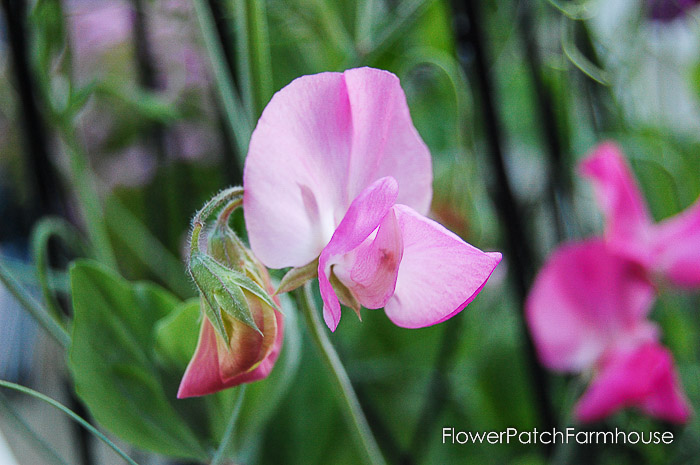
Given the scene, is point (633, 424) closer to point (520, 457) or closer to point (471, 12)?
point (520, 457)

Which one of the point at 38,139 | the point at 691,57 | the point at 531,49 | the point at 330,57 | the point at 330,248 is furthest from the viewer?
the point at 691,57

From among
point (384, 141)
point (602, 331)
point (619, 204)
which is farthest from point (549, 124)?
point (384, 141)

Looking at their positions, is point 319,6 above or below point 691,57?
above

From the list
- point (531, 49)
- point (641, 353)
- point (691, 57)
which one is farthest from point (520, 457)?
point (691, 57)

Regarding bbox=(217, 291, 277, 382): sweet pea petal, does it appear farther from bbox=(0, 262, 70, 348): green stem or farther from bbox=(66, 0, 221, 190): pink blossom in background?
bbox=(66, 0, 221, 190): pink blossom in background

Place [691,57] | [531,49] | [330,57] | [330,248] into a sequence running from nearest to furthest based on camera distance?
1. [330,248]
2. [531,49]
3. [330,57]
4. [691,57]

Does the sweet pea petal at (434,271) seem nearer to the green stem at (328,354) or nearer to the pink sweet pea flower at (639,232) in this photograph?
the green stem at (328,354)

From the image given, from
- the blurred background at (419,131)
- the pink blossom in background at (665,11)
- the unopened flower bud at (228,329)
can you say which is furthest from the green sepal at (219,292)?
the pink blossom in background at (665,11)
